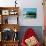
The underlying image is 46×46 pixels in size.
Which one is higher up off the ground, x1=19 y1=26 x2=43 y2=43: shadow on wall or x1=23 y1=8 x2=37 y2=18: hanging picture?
x1=23 y1=8 x2=37 y2=18: hanging picture

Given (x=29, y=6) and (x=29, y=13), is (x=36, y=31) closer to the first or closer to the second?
(x=29, y=13)

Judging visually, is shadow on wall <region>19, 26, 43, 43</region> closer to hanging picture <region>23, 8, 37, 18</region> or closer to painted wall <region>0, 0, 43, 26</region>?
painted wall <region>0, 0, 43, 26</region>

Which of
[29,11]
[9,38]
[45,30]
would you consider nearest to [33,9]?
[29,11]

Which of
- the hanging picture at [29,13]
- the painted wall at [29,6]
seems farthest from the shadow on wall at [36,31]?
the hanging picture at [29,13]

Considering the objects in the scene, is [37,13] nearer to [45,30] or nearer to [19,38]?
[45,30]

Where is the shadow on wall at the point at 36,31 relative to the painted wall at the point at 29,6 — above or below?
below

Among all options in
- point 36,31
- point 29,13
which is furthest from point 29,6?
point 36,31

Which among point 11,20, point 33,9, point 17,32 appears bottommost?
point 17,32

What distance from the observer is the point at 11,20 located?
5000 millimetres

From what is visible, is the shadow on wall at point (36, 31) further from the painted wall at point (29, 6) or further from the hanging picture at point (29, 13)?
the hanging picture at point (29, 13)

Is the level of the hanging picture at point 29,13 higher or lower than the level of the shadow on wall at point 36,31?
higher

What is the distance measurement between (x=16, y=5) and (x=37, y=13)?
71 centimetres

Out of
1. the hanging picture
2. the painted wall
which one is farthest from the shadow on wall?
the hanging picture

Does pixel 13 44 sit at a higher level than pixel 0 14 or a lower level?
lower
